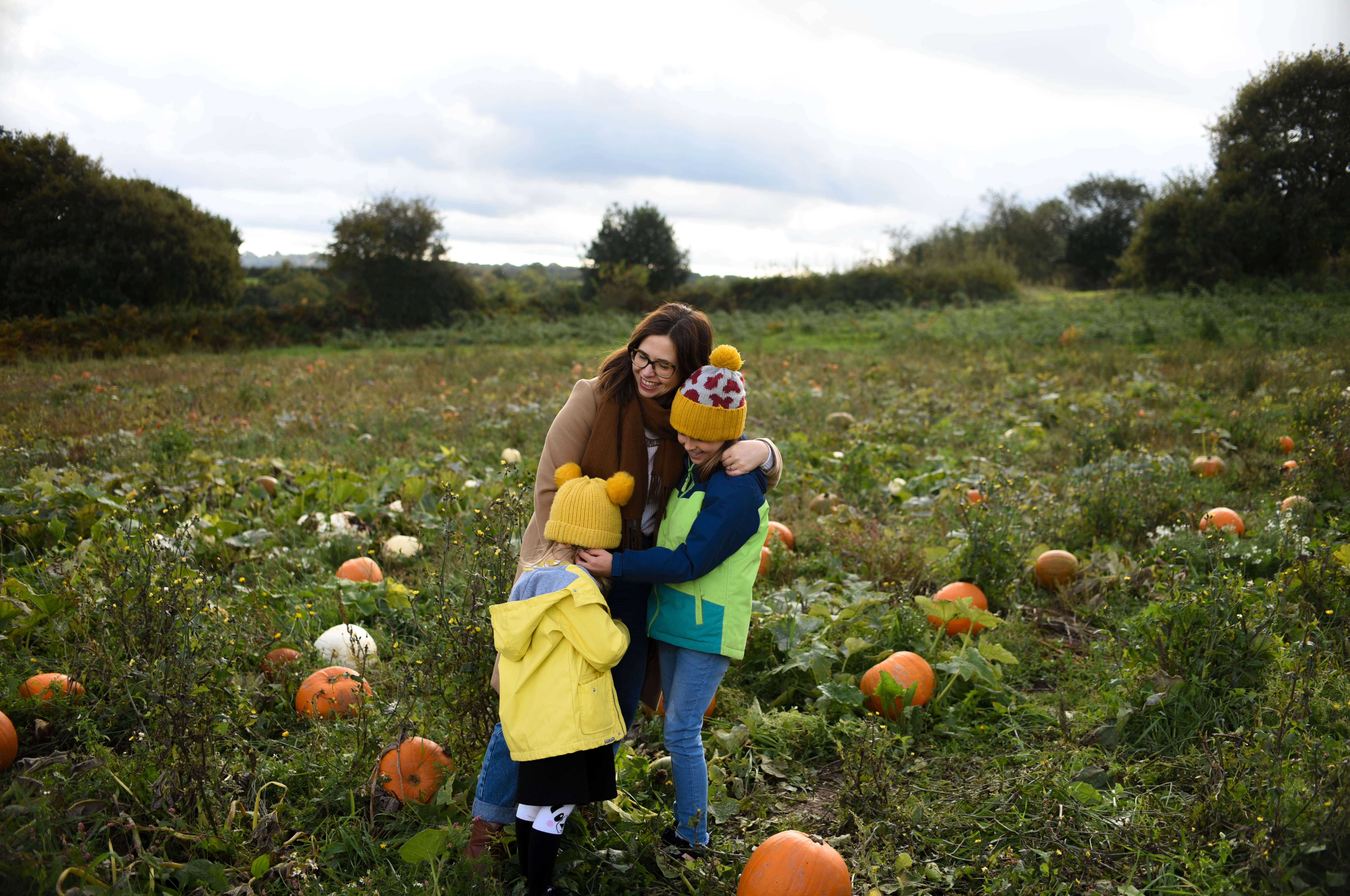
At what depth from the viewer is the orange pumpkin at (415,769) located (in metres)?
2.57

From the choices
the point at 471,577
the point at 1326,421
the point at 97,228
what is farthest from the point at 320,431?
the point at 97,228

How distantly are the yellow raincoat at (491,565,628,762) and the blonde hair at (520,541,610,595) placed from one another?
15 centimetres

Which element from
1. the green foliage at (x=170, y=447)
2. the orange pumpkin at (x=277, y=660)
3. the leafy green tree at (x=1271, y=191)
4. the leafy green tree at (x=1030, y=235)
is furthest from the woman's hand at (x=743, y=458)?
the leafy green tree at (x=1030, y=235)

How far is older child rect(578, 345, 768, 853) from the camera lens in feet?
7.53

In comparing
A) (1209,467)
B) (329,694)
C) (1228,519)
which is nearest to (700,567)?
(329,694)

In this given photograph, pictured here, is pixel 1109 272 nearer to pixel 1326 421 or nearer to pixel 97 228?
pixel 1326 421

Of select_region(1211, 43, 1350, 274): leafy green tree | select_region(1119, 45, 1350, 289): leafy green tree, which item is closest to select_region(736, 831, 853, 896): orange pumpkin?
select_region(1119, 45, 1350, 289): leafy green tree

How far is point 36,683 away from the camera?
293 centimetres

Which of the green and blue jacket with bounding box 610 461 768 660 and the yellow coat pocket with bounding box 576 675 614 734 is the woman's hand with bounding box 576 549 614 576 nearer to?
the green and blue jacket with bounding box 610 461 768 660

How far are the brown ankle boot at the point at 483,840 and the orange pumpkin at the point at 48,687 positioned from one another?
177 centimetres

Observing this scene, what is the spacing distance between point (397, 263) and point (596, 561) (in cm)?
2508

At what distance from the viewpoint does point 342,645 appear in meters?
3.54

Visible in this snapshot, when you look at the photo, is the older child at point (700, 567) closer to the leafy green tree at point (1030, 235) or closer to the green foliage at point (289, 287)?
the green foliage at point (289, 287)

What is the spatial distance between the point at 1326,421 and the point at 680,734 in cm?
603
